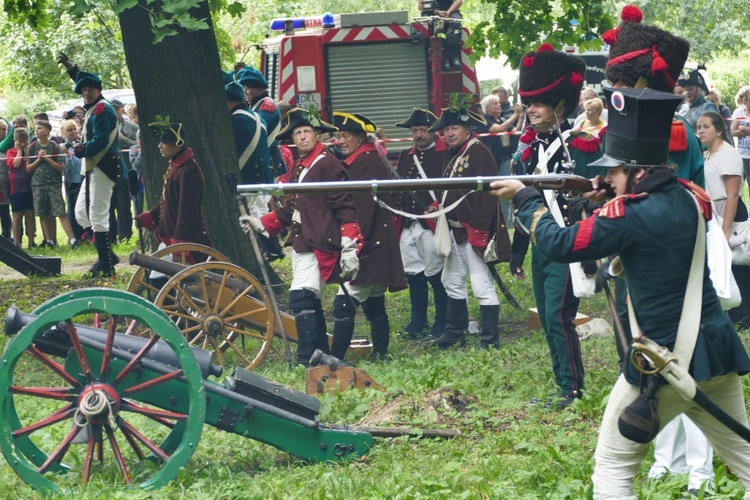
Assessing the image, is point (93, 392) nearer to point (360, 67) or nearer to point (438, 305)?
point (438, 305)

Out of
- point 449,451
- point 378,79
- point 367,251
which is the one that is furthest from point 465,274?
point 378,79

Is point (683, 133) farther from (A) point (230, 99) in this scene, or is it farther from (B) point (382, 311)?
(A) point (230, 99)

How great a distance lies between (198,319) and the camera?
852 centimetres

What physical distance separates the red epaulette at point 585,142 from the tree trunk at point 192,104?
4.04 meters

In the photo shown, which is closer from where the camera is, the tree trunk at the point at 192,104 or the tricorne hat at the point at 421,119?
the tricorne hat at the point at 421,119

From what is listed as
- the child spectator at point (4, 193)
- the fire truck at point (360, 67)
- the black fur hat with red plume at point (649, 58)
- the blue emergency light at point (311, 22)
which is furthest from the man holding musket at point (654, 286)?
the child spectator at point (4, 193)

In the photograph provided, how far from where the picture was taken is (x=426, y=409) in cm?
671

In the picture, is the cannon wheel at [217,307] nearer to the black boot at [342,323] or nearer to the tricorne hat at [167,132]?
the black boot at [342,323]

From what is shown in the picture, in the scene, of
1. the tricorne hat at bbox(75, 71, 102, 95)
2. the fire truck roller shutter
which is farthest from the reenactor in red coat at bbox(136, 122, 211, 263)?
the fire truck roller shutter

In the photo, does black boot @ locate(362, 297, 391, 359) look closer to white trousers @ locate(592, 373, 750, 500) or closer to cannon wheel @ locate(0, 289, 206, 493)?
cannon wheel @ locate(0, 289, 206, 493)

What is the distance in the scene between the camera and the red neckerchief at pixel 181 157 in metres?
9.41

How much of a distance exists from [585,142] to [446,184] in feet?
5.76

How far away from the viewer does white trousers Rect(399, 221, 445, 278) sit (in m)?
9.84

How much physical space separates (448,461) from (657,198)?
79.5 inches
